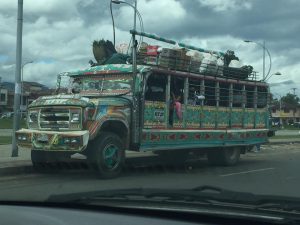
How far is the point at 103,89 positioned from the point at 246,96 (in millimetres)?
5024

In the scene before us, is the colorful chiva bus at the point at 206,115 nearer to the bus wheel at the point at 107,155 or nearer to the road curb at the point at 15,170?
the bus wheel at the point at 107,155

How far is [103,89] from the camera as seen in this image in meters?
13.1

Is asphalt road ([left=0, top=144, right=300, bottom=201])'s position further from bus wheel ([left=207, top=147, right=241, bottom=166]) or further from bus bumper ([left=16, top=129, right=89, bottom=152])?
bus bumper ([left=16, top=129, right=89, bottom=152])

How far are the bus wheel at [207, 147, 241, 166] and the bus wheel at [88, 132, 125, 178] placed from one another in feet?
14.1

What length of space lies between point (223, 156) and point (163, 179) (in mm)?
3994

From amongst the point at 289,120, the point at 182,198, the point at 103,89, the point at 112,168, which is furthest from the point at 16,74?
the point at 289,120

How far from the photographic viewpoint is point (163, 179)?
12039mm

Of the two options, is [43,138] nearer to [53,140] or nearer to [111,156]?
[53,140]

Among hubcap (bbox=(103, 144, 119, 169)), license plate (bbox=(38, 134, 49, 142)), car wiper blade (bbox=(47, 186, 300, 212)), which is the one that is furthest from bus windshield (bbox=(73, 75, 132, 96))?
car wiper blade (bbox=(47, 186, 300, 212))

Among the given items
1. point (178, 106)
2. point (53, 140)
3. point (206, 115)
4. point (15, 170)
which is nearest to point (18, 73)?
point (15, 170)

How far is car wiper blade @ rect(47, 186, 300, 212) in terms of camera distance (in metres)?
3.37

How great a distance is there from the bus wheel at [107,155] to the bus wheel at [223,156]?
4289mm

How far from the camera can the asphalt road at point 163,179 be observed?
1012cm

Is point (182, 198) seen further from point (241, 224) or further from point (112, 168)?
point (112, 168)
